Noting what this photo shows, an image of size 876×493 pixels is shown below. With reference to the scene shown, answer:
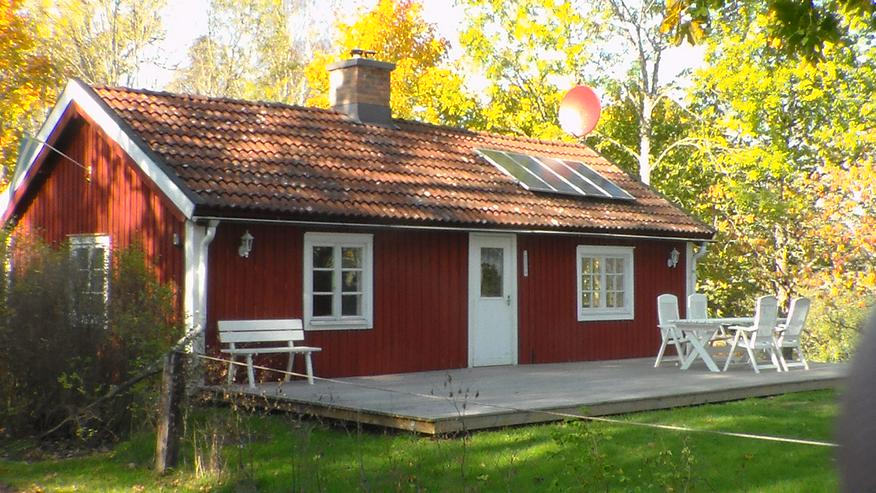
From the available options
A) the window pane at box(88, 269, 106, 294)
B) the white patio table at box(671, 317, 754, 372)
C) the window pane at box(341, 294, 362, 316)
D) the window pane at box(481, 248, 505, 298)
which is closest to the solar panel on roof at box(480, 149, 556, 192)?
the window pane at box(481, 248, 505, 298)

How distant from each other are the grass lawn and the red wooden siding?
3898 millimetres

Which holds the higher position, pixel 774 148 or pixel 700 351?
pixel 774 148

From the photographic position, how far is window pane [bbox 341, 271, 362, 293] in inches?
597

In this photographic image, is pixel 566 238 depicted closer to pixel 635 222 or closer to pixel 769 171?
pixel 635 222

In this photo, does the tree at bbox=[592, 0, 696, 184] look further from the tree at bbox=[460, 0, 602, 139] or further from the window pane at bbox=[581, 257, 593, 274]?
the window pane at bbox=[581, 257, 593, 274]

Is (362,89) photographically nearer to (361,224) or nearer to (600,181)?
(361,224)

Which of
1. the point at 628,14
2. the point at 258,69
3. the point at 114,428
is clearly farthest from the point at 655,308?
the point at 258,69

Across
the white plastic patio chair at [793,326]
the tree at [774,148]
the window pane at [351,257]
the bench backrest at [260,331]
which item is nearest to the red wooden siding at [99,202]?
the bench backrest at [260,331]

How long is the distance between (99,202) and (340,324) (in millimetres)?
4069

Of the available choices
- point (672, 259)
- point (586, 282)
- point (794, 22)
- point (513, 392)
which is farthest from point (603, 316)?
point (794, 22)

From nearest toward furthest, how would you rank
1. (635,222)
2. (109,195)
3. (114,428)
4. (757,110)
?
1. (114,428)
2. (109,195)
3. (635,222)
4. (757,110)

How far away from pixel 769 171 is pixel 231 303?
60.0 ft

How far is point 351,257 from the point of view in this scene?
1525 cm

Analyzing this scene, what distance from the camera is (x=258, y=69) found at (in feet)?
129
